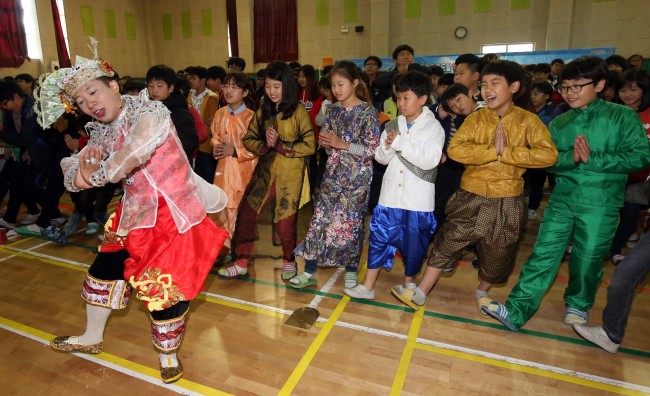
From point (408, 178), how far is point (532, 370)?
1.36 meters

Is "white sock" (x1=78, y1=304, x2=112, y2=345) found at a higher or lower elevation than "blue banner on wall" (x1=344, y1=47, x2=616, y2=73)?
lower

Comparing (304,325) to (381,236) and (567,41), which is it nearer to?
(381,236)

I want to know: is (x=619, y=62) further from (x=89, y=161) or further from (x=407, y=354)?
(x=89, y=161)

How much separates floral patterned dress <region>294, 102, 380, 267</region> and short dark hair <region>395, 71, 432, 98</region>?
36 centimetres

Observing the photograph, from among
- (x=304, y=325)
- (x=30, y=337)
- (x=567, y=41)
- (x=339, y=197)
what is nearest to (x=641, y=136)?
(x=339, y=197)

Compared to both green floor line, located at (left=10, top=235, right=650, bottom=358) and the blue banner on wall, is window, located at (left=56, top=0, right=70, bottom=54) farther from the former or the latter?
green floor line, located at (left=10, top=235, right=650, bottom=358)

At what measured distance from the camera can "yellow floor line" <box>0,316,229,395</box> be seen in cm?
224

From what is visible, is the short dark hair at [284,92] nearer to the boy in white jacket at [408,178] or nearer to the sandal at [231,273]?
the boy in white jacket at [408,178]

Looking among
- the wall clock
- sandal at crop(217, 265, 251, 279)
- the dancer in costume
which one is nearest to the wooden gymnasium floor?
sandal at crop(217, 265, 251, 279)

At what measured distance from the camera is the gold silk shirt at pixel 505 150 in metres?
2.42

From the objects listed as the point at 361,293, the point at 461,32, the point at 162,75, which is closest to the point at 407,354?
the point at 361,293

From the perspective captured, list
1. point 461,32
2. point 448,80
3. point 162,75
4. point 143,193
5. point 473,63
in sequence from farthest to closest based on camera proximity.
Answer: point 461,32, point 448,80, point 473,63, point 162,75, point 143,193

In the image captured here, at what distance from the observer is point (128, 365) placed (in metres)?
2.43

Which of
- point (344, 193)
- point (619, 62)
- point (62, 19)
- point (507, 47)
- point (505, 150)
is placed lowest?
point (344, 193)
